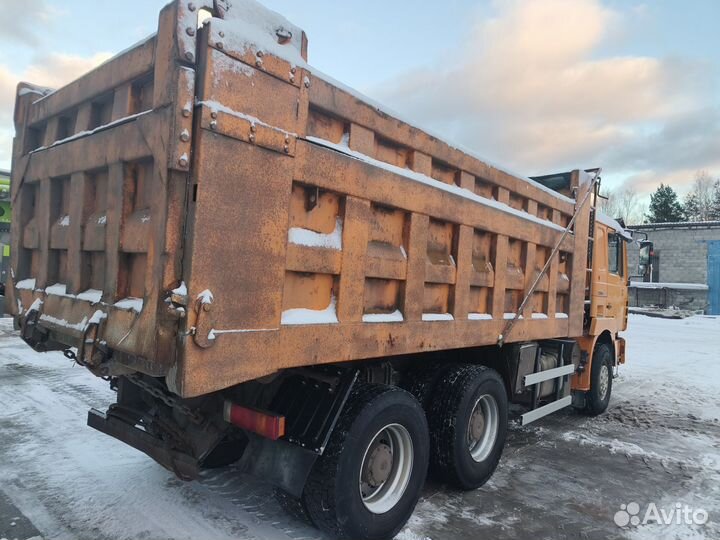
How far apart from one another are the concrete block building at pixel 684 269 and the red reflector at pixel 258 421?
89.6 feet

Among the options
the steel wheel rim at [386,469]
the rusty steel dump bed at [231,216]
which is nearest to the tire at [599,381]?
the rusty steel dump bed at [231,216]

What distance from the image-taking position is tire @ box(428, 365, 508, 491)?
3.94m

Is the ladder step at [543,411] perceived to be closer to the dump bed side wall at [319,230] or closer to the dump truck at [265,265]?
the dump truck at [265,265]

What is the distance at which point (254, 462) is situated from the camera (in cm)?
307

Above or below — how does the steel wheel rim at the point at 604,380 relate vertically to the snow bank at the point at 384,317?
below

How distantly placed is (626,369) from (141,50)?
1069 centimetres

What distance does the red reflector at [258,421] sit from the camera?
2799 millimetres

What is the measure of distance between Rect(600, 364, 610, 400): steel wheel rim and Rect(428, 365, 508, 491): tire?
312 cm

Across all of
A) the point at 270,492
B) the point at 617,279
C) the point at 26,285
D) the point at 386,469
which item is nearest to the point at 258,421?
the point at 386,469

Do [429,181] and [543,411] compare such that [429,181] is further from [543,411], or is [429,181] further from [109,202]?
[543,411]

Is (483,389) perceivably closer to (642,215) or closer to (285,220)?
(285,220)

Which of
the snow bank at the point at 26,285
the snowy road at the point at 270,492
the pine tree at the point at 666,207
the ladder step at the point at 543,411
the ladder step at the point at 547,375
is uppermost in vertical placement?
the pine tree at the point at 666,207

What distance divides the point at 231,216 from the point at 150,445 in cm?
176

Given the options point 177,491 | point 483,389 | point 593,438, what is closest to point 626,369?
point 593,438
